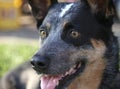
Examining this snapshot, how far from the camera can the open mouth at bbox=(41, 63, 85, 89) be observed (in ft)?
18.0

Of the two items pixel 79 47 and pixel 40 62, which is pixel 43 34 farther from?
pixel 40 62

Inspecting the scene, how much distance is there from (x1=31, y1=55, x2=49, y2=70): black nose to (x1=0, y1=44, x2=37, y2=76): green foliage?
4.22 metres

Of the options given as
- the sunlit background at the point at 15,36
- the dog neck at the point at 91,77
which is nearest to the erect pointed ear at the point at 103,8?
the dog neck at the point at 91,77

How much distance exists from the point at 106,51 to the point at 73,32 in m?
0.39

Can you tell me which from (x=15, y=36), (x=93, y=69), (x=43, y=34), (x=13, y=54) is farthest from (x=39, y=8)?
(x=15, y=36)

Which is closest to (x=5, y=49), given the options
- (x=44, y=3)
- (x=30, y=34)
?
(x=30, y=34)

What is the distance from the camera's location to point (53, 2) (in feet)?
19.7

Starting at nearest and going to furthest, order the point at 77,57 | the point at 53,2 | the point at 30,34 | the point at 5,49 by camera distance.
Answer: the point at 77,57 < the point at 53,2 < the point at 5,49 < the point at 30,34

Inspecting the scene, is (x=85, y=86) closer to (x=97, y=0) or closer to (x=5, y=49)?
(x=97, y=0)

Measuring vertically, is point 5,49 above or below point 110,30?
below

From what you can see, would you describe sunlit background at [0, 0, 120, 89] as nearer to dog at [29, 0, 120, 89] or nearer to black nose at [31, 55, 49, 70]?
dog at [29, 0, 120, 89]

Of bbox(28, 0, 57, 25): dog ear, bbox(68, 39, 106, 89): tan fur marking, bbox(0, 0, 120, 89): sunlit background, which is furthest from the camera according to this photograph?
bbox(0, 0, 120, 89): sunlit background

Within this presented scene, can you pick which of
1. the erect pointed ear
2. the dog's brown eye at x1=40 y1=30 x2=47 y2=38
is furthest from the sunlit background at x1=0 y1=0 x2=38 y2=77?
the erect pointed ear

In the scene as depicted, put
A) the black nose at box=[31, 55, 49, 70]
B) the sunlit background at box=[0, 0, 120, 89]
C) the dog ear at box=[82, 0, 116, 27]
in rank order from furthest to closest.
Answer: the sunlit background at box=[0, 0, 120, 89]
the dog ear at box=[82, 0, 116, 27]
the black nose at box=[31, 55, 49, 70]
